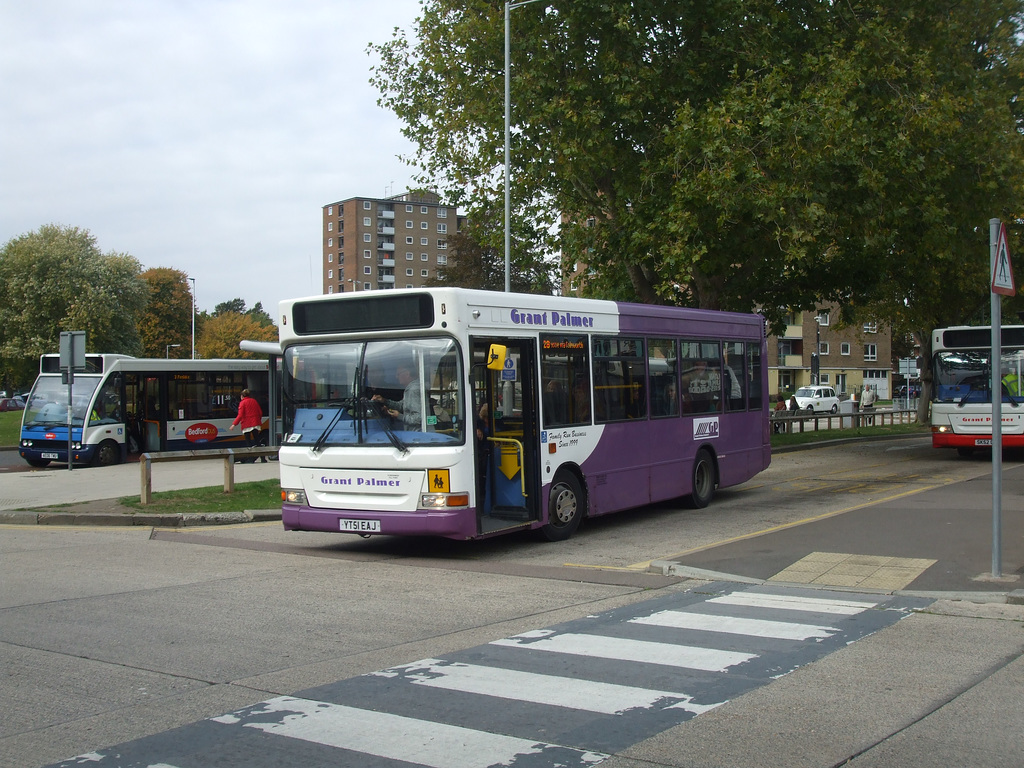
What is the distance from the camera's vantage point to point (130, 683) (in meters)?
5.98

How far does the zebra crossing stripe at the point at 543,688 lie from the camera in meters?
5.47

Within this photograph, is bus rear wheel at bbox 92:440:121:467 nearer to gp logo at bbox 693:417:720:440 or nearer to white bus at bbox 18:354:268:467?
white bus at bbox 18:354:268:467

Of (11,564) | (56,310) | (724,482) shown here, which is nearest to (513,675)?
(11,564)

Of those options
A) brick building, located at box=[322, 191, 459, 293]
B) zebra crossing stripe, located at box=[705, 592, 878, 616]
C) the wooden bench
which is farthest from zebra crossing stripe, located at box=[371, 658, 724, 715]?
brick building, located at box=[322, 191, 459, 293]

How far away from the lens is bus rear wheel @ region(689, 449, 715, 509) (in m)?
15.2

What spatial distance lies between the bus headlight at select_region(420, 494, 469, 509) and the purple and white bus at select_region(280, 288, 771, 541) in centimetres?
2

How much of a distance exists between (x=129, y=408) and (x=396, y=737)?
24.7 m

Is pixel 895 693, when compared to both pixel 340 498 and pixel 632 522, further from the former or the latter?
pixel 632 522

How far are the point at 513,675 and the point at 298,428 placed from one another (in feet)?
19.3

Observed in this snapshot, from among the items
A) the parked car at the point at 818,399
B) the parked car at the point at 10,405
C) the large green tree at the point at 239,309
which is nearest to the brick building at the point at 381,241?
the large green tree at the point at 239,309

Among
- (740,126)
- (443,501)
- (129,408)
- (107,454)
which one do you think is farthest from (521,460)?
(129,408)

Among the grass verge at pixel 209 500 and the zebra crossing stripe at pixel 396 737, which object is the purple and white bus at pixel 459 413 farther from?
the zebra crossing stripe at pixel 396 737

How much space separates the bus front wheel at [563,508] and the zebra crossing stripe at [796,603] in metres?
3.41

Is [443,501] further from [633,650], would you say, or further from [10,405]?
[10,405]
